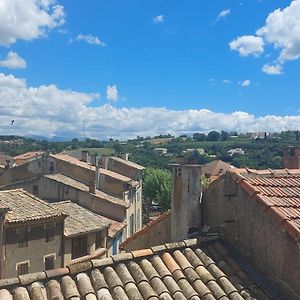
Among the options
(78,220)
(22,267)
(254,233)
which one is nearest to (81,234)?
(78,220)

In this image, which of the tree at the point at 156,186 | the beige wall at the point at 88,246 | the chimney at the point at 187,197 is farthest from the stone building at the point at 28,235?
the tree at the point at 156,186

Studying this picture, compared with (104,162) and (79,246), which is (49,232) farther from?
(104,162)

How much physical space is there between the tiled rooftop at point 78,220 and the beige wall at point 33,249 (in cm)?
119

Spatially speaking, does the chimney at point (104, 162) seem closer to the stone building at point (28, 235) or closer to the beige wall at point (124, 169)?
the beige wall at point (124, 169)

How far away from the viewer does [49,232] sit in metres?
27.4

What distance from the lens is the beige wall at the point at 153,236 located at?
471 inches

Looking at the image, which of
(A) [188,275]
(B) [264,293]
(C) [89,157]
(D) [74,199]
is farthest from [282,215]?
(C) [89,157]

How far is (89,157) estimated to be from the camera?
53.1 m

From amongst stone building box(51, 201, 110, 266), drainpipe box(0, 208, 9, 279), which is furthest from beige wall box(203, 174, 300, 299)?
stone building box(51, 201, 110, 266)

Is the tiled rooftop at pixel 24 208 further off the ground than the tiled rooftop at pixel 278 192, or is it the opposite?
the tiled rooftop at pixel 278 192

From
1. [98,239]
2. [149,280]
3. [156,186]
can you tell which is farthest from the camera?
[156,186]

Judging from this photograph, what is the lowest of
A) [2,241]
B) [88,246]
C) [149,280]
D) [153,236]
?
[88,246]

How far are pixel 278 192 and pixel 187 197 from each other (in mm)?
2111

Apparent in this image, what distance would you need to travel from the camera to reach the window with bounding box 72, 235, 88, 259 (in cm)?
3058
